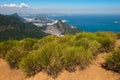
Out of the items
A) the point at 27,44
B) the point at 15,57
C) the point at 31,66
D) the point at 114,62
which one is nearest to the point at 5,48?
the point at 27,44

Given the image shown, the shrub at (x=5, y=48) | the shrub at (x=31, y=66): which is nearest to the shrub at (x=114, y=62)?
the shrub at (x=31, y=66)

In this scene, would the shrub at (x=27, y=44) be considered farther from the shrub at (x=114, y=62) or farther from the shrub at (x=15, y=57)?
the shrub at (x=114, y=62)

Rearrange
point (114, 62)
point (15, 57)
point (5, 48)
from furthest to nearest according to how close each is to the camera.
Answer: point (5, 48)
point (15, 57)
point (114, 62)

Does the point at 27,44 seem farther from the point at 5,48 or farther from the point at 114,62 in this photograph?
the point at 114,62

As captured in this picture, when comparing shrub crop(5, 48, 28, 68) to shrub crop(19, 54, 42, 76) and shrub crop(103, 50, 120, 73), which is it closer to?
shrub crop(19, 54, 42, 76)

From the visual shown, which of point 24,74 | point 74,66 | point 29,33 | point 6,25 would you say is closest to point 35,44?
point 24,74

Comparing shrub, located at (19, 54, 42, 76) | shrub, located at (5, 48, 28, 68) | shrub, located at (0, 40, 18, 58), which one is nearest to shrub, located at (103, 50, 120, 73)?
shrub, located at (19, 54, 42, 76)

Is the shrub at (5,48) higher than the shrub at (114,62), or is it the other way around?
the shrub at (114,62)

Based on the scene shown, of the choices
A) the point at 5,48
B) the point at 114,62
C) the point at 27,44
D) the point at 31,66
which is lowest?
the point at 5,48

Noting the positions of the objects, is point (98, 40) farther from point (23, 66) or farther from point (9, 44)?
point (9, 44)

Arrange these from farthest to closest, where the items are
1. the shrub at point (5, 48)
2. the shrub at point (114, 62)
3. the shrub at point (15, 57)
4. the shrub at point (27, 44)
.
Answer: the shrub at point (5, 48) < the shrub at point (27, 44) < the shrub at point (15, 57) < the shrub at point (114, 62)

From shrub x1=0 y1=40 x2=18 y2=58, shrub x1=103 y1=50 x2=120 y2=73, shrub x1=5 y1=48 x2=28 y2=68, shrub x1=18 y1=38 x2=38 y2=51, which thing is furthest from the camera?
shrub x1=0 y1=40 x2=18 y2=58
